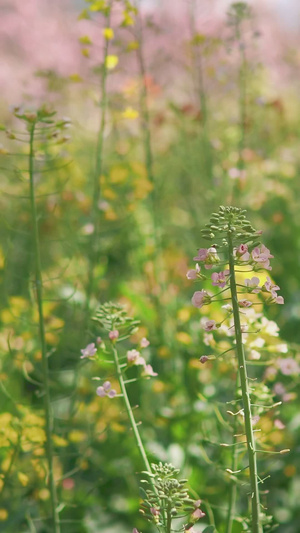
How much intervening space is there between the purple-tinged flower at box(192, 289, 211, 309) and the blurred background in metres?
0.26

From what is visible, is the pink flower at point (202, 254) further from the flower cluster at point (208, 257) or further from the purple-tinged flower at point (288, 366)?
the purple-tinged flower at point (288, 366)

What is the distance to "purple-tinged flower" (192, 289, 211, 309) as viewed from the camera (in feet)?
2.83

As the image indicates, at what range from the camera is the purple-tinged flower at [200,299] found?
2.83 feet

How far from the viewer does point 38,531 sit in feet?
5.63

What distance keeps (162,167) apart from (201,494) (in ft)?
7.80

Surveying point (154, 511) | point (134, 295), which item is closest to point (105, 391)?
point (154, 511)

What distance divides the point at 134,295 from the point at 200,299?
49.9 inches

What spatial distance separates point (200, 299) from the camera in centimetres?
87

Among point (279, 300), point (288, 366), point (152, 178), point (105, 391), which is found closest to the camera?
point (279, 300)

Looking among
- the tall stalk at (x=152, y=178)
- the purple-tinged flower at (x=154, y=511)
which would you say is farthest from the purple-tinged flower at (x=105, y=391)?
the tall stalk at (x=152, y=178)

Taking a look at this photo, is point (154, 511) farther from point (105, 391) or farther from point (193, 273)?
point (193, 273)

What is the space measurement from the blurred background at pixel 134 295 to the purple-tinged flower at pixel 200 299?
0.26 m

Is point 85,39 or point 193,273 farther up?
point 85,39

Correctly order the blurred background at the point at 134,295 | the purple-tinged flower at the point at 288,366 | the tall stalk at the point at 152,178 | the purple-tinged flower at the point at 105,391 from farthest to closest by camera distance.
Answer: the tall stalk at the point at 152,178 < the blurred background at the point at 134,295 < the purple-tinged flower at the point at 288,366 < the purple-tinged flower at the point at 105,391
